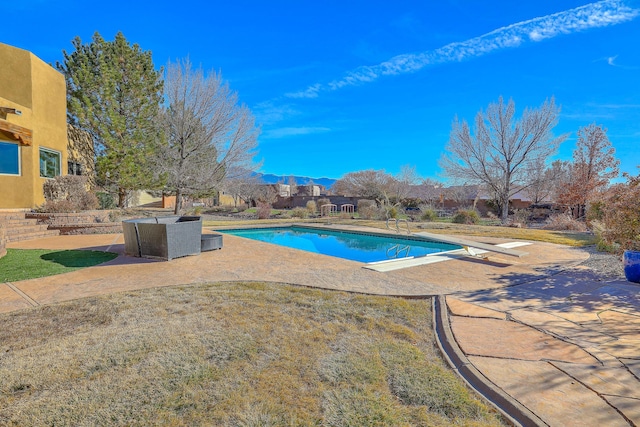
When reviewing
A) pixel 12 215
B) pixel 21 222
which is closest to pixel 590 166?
pixel 21 222

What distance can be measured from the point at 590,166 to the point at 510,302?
21.2m

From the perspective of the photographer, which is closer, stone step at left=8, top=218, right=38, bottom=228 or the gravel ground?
the gravel ground

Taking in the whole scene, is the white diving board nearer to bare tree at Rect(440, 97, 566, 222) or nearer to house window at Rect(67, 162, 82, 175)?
bare tree at Rect(440, 97, 566, 222)

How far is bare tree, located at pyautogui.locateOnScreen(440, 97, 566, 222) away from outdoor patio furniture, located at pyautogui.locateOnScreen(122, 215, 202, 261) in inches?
759

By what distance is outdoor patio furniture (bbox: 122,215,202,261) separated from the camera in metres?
6.42

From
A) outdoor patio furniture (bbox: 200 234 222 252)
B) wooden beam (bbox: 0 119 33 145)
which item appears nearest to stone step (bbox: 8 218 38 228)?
wooden beam (bbox: 0 119 33 145)

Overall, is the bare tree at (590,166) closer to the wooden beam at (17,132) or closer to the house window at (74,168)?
the wooden beam at (17,132)

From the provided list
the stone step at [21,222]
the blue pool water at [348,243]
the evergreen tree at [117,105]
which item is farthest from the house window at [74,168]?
the blue pool water at [348,243]

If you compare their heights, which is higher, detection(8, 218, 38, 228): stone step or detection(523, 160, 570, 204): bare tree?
detection(523, 160, 570, 204): bare tree

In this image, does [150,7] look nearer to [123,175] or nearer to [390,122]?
[123,175]

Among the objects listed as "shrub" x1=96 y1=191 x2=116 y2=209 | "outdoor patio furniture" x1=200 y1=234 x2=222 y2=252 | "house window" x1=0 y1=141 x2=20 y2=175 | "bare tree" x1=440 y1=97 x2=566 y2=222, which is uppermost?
"bare tree" x1=440 y1=97 x2=566 y2=222

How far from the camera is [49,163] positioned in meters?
12.4

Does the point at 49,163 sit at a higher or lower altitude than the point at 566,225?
higher

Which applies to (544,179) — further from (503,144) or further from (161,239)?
(161,239)
